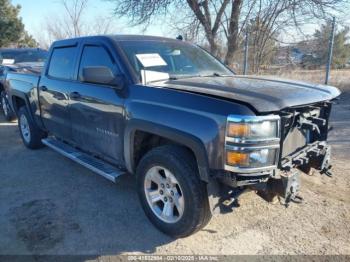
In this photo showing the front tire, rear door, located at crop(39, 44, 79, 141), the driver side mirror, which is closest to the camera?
the front tire

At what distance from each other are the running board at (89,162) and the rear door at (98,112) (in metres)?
0.10

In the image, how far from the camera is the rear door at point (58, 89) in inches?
172

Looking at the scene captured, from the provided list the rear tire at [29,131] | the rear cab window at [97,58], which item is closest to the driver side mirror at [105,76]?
the rear cab window at [97,58]

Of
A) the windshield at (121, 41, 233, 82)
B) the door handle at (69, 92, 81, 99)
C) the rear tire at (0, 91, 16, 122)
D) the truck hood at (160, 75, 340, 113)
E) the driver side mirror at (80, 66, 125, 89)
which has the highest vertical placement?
the windshield at (121, 41, 233, 82)

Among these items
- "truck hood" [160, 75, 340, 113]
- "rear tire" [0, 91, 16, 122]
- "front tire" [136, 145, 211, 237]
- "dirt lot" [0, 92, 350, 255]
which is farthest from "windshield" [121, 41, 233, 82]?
"rear tire" [0, 91, 16, 122]

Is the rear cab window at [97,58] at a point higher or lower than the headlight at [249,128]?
higher

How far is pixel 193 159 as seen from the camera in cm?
298

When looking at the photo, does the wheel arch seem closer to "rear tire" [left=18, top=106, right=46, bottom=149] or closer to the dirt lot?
the dirt lot

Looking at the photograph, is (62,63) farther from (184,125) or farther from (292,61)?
(292,61)

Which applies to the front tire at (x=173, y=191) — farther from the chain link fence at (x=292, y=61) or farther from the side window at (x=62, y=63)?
the chain link fence at (x=292, y=61)

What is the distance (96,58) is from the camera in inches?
153

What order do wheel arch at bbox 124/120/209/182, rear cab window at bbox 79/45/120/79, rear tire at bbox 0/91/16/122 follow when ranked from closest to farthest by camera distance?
wheel arch at bbox 124/120/209/182, rear cab window at bbox 79/45/120/79, rear tire at bbox 0/91/16/122

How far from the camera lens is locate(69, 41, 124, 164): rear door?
11.5ft

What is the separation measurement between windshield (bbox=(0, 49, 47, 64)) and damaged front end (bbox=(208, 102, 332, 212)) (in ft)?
26.1
